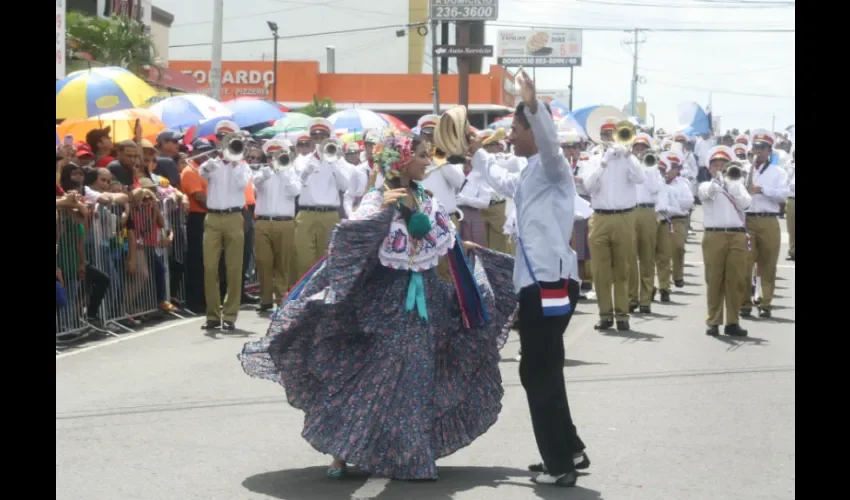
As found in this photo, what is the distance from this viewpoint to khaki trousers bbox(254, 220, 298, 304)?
16.7 m

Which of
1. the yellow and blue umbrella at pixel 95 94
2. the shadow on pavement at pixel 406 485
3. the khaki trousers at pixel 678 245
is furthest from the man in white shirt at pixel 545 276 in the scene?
the khaki trousers at pixel 678 245

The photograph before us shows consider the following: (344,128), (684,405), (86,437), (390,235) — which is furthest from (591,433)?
(344,128)

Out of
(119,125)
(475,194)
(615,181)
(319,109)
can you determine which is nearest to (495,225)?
(475,194)

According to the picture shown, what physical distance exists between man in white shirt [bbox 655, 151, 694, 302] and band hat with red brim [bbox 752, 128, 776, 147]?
8.06ft

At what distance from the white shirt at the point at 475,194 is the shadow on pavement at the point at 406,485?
26.6 feet

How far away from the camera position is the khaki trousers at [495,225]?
16.0m

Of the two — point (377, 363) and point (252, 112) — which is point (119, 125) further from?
point (377, 363)

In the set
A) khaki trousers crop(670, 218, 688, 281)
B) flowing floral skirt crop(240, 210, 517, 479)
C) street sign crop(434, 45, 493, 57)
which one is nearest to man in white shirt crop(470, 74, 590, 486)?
flowing floral skirt crop(240, 210, 517, 479)

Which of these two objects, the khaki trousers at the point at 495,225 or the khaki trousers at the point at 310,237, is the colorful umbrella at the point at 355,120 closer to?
the khaki trousers at the point at 310,237

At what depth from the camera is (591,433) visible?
8844mm

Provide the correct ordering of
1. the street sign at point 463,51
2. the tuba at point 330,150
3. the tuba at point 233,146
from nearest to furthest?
the tuba at point 233,146 < the tuba at point 330,150 < the street sign at point 463,51

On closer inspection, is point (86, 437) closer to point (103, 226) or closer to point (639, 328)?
point (103, 226)

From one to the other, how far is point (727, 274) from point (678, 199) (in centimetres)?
553
